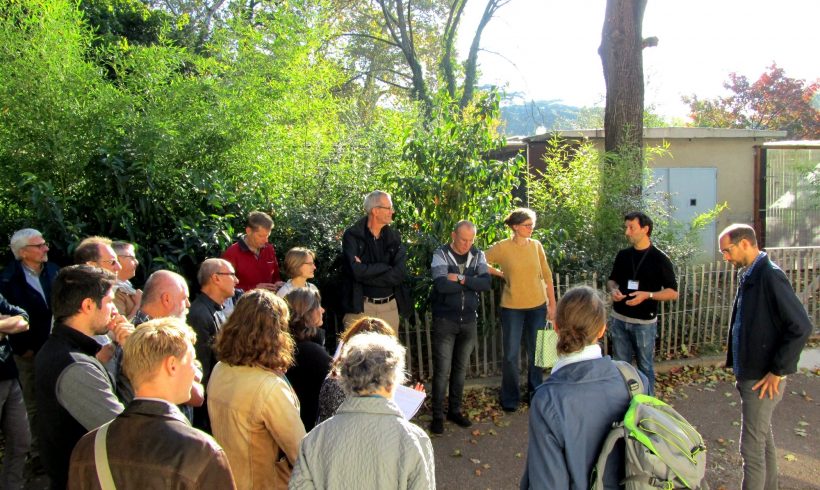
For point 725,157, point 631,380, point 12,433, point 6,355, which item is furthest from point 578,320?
point 725,157

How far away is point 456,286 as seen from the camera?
5473 mm

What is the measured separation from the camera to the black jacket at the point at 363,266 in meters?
5.43

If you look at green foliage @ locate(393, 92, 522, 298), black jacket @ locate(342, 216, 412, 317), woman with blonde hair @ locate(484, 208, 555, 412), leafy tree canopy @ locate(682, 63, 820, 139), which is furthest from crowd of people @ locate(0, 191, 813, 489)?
leafy tree canopy @ locate(682, 63, 820, 139)

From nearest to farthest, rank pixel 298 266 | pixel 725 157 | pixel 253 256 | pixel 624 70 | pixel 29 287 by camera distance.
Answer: pixel 29 287 < pixel 298 266 < pixel 253 256 < pixel 624 70 < pixel 725 157

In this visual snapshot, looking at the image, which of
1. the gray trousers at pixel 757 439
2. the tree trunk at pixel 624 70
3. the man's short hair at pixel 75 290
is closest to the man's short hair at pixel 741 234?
the gray trousers at pixel 757 439

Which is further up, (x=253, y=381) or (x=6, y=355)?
(x=253, y=381)

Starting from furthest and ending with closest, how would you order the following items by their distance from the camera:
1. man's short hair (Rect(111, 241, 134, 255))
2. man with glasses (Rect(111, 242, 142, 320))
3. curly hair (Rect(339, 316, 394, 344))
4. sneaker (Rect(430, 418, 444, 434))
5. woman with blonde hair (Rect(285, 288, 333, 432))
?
sneaker (Rect(430, 418, 444, 434))
man's short hair (Rect(111, 241, 134, 255))
man with glasses (Rect(111, 242, 142, 320))
woman with blonde hair (Rect(285, 288, 333, 432))
curly hair (Rect(339, 316, 394, 344))

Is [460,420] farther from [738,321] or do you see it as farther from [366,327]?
[366,327]

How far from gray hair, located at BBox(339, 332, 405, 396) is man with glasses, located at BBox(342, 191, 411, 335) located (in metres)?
3.10

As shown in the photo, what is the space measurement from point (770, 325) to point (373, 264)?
311cm

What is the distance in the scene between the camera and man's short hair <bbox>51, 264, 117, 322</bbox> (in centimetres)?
269

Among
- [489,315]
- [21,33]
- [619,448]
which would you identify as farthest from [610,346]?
[21,33]

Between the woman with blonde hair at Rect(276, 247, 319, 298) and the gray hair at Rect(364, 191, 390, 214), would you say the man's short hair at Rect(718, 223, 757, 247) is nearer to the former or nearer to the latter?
the gray hair at Rect(364, 191, 390, 214)

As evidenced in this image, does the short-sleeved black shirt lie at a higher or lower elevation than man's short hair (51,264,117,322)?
lower
